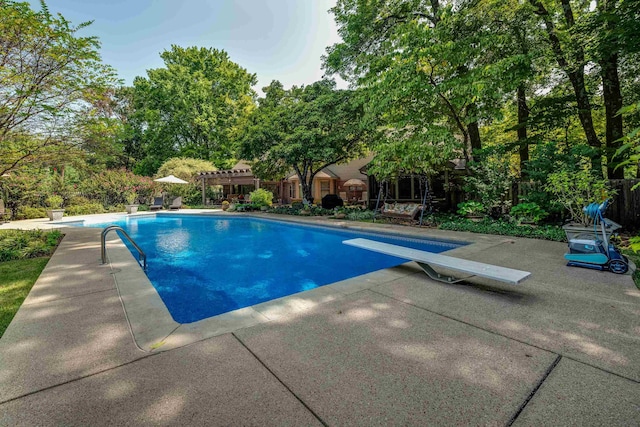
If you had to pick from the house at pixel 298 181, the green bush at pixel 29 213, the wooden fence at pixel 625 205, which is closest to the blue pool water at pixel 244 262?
the wooden fence at pixel 625 205

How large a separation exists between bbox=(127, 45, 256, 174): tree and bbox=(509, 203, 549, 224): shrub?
24208 millimetres

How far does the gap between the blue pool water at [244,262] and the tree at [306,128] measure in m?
3.77

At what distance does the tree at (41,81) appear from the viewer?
5324 millimetres

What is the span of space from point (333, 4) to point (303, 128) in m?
5.21

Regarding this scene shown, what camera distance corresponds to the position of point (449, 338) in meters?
2.40

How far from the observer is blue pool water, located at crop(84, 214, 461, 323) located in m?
4.66

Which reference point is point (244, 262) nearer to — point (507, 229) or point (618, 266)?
point (618, 266)

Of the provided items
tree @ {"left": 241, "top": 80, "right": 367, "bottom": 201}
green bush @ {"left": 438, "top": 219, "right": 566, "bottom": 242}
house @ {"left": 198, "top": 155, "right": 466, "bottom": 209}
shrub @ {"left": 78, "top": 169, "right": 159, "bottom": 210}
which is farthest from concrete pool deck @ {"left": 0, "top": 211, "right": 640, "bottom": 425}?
shrub @ {"left": 78, "top": 169, "right": 159, "bottom": 210}

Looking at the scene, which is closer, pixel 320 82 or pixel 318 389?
pixel 318 389

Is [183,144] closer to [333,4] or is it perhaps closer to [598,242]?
[333,4]

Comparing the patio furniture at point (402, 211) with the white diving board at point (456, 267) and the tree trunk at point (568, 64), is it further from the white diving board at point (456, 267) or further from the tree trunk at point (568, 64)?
the white diving board at point (456, 267)

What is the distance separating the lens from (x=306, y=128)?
12.7 metres

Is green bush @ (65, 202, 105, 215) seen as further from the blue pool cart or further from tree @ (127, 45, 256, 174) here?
the blue pool cart

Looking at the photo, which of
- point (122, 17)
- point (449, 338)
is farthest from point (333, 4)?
point (449, 338)
